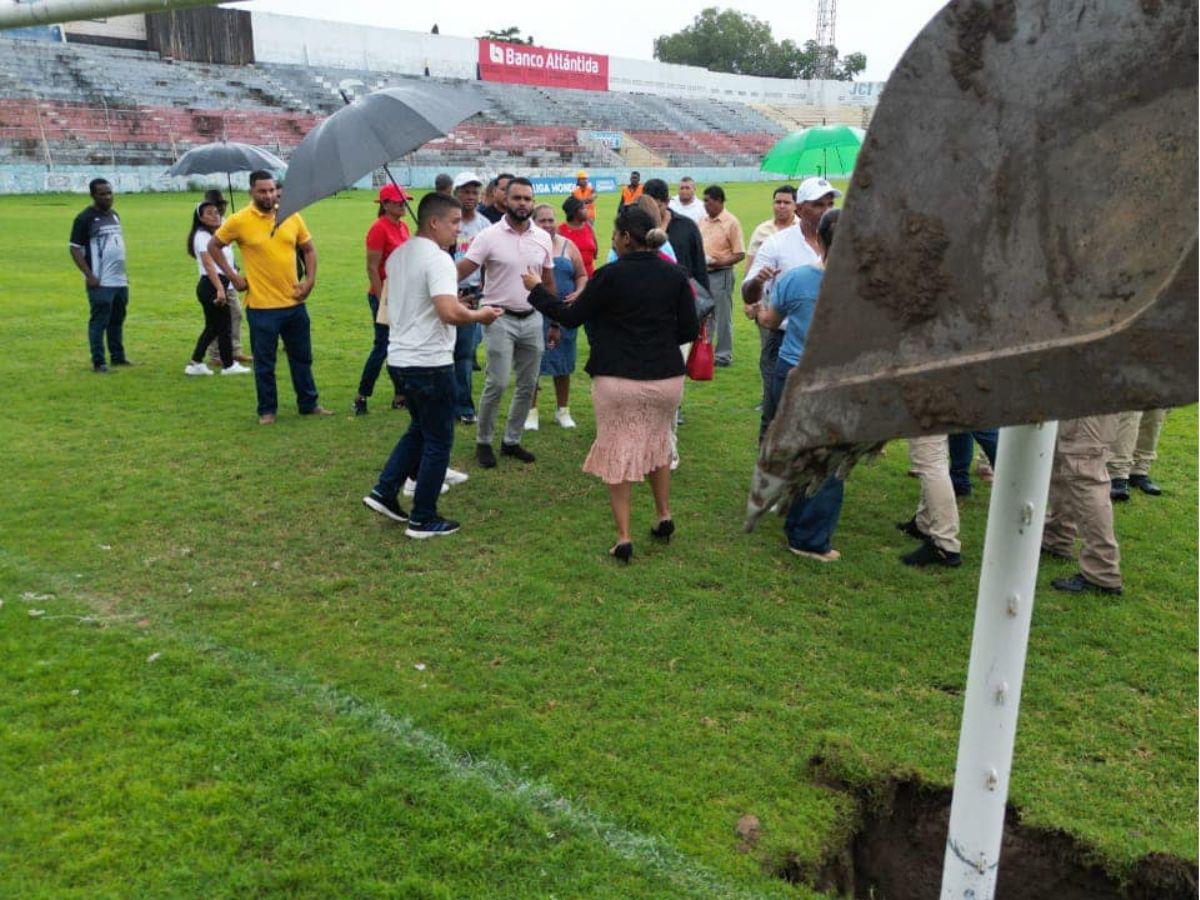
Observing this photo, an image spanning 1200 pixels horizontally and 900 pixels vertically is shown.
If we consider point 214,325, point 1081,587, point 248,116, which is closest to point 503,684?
point 1081,587

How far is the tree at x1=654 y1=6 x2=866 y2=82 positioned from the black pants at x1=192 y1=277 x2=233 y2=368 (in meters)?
104

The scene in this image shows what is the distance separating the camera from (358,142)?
216 inches

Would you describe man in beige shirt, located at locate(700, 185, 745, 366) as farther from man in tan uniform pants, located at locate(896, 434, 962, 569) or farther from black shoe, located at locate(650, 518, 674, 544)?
man in tan uniform pants, located at locate(896, 434, 962, 569)

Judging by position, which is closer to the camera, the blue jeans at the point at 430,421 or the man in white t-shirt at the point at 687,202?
the blue jeans at the point at 430,421

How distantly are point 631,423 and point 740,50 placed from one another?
111 m

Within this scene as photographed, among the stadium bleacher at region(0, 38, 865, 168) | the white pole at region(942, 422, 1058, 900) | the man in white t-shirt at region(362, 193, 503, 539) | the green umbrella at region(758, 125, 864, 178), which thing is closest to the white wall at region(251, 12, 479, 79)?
the stadium bleacher at region(0, 38, 865, 168)

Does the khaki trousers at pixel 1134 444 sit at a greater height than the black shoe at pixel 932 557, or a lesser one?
greater

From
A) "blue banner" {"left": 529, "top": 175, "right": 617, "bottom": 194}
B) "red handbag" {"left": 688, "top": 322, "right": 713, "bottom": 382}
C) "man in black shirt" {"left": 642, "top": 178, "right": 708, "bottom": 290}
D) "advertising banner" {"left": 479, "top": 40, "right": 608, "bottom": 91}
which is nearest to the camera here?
"red handbag" {"left": 688, "top": 322, "right": 713, "bottom": 382}

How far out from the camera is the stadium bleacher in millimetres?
35750

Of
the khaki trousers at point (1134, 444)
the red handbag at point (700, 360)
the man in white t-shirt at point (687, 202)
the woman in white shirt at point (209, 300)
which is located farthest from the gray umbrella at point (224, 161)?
the khaki trousers at point (1134, 444)

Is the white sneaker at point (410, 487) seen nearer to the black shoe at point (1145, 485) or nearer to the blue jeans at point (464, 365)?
the blue jeans at point (464, 365)

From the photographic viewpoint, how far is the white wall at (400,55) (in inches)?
2048

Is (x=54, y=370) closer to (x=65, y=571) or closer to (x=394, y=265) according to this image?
(x=65, y=571)

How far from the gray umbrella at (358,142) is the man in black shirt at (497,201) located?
1.73m
